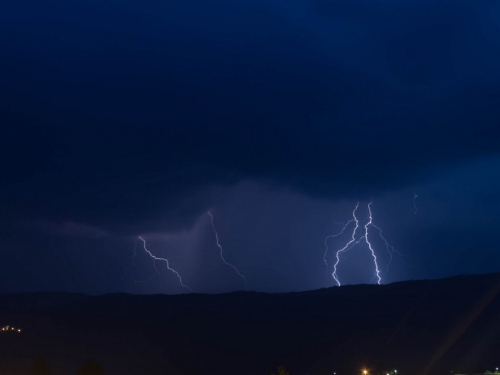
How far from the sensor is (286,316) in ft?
289

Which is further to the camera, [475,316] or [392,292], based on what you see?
[392,292]

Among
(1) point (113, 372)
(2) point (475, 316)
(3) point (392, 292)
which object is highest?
(3) point (392, 292)

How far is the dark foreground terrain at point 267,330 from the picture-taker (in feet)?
203

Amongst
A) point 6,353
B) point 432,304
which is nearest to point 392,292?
point 432,304

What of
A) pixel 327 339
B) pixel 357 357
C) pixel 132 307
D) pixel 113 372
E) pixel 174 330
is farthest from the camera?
pixel 132 307

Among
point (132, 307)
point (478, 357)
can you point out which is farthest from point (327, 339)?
point (132, 307)

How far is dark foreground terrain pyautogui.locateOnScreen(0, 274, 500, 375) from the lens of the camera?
62.0 m

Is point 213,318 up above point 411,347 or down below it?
above

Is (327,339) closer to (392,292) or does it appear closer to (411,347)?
(411,347)

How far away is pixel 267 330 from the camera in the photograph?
263ft

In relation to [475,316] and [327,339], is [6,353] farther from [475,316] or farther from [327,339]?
[475,316]

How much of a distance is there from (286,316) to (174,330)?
16824 millimetres

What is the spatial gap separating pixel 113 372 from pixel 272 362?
52.2 ft

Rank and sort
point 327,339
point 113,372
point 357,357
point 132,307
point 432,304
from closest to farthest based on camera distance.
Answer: point 113,372
point 357,357
point 327,339
point 432,304
point 132,307
